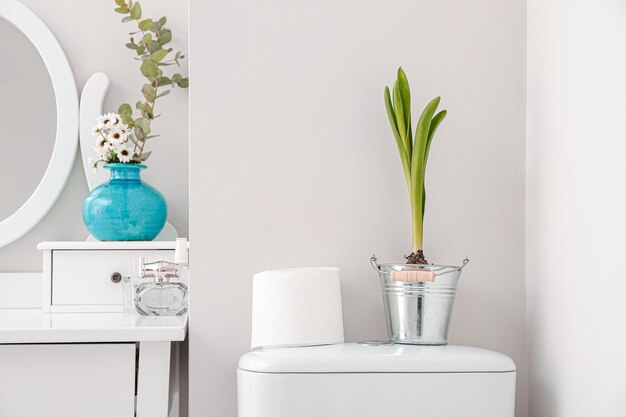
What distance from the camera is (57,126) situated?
6.03 ft

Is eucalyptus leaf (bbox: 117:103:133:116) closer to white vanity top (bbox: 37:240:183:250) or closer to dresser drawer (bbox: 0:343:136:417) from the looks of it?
white vanity top (bbox: 37:240:183:250)

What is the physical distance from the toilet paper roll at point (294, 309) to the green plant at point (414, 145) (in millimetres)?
158

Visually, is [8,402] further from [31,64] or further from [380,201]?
[31,64]

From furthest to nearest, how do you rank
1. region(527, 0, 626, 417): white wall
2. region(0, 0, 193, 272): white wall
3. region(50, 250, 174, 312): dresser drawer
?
1. region(0, 0, 193, 272): white wall
2. region(50, 250, 174, 312): dresser drawer
3. region(527, 0, 626, 417): white wall

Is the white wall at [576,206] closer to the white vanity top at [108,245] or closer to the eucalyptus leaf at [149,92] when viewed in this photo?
the white vanity top at [108,245]

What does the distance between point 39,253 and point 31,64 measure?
18.4 inches

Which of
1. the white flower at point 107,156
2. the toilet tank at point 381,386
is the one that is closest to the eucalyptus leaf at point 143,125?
the white flower at point 107,156

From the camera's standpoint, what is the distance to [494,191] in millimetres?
1294

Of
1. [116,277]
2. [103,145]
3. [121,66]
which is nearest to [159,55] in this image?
[121,66]

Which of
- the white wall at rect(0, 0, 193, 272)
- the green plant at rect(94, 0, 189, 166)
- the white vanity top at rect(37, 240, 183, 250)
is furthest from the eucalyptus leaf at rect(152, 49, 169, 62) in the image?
the white vanity top at rect(37, 240, 183, 250)

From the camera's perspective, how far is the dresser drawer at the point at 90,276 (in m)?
1.62

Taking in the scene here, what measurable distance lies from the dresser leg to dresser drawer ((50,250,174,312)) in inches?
17.8

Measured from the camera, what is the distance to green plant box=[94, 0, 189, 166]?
5.81ft

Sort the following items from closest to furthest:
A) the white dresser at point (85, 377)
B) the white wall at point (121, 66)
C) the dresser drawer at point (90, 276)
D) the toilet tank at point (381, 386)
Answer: the toilet tank at point (381, 386) → the white dresser at point (85, 377) → the dresser drawer at point (90, 276) → the white wall at point (121, 66)
